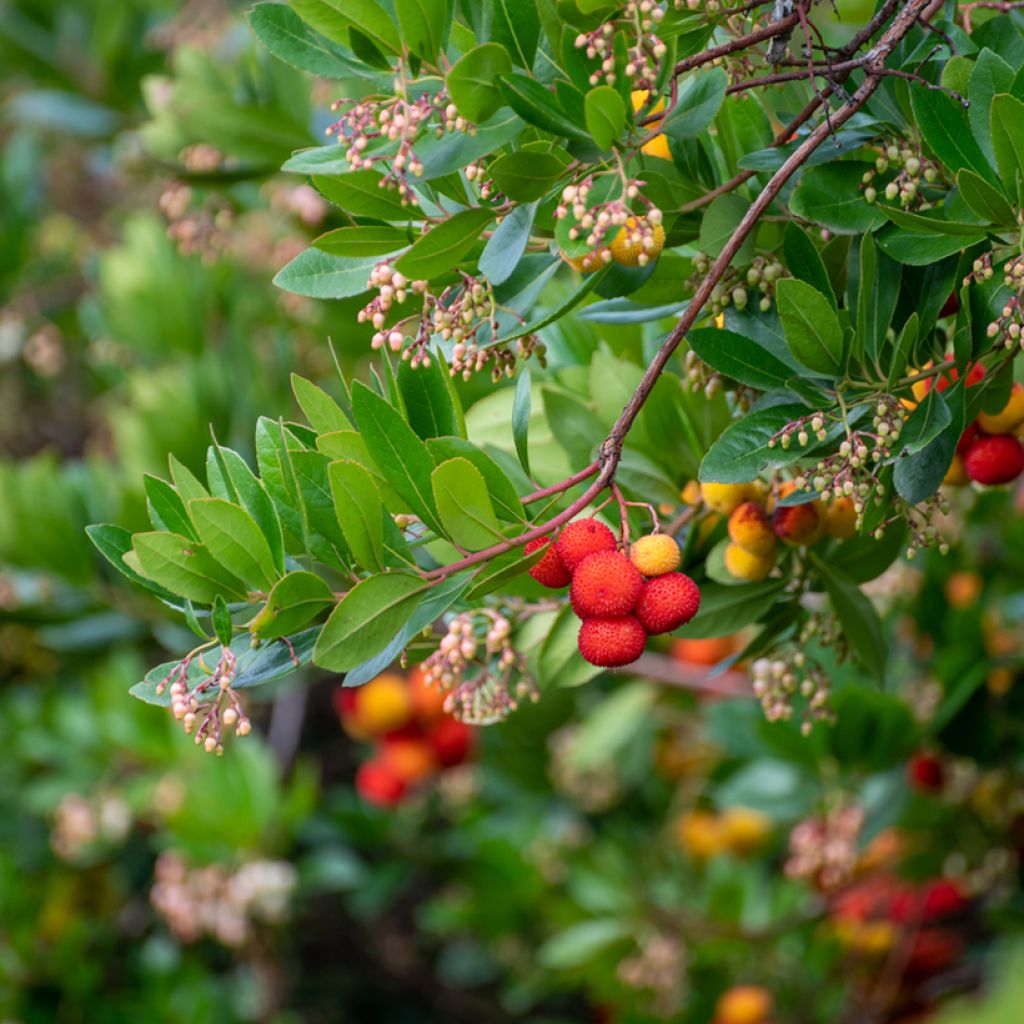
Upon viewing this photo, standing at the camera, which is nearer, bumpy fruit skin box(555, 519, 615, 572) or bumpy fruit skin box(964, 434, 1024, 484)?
bumpy fruit skin box(555, 519, 615, 572)

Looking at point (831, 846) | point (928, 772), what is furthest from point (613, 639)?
point (928, 772)

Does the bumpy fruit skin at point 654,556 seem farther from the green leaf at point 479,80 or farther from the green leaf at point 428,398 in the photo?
the green leaf at point 479,80

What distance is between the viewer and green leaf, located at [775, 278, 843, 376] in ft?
2.77

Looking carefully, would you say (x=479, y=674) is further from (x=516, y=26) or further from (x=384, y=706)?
(x=384, y=706)

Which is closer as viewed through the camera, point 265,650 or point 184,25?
point 265,650

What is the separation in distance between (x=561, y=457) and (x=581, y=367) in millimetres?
90

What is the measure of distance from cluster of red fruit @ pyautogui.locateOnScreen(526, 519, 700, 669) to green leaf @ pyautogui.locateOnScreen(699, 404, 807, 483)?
0.29 ft

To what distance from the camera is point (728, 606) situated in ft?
3.48

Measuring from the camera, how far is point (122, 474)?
2295mm

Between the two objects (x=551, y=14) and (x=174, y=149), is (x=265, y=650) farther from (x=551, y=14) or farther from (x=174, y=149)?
(x=174, y=149)

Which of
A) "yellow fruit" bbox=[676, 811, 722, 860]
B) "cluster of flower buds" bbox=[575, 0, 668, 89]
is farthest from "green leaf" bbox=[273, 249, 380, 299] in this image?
"yellow fruit" bbox=[676, 811, 722, 860]

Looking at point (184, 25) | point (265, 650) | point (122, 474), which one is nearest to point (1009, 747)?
point (265, 650)

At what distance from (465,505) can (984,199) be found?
0.38m

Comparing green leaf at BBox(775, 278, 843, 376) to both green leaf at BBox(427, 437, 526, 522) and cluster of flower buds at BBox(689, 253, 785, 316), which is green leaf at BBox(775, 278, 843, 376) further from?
green leaf at BBox(427, 437, 526, 522)
